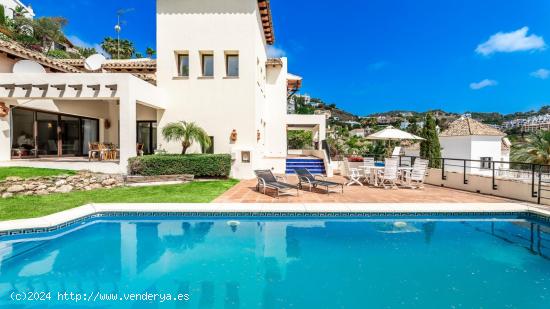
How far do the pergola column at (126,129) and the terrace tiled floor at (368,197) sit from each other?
17.5ft

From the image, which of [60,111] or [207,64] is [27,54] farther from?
[207,64]

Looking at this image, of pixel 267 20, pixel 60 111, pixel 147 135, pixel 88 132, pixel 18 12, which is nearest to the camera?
pixel 60 111

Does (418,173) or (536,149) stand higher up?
(536,149)

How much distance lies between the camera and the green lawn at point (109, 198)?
28.4ft

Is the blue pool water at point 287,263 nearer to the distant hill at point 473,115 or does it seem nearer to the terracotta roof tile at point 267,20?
the terracotta roof tile at point 267,20

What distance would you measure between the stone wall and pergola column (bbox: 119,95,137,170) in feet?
3.21

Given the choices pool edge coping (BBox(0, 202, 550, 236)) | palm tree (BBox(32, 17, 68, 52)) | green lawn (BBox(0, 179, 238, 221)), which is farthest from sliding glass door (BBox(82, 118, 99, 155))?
palm tree (BBox(32, 17, 68, 52))

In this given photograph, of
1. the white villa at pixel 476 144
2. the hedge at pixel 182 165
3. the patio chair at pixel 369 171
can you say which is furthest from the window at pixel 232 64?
the white villa at pixel 476 144

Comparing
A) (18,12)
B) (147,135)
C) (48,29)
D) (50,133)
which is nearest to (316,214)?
(147,135)

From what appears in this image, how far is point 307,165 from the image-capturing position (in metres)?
19.4

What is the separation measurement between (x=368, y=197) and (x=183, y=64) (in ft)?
41.8

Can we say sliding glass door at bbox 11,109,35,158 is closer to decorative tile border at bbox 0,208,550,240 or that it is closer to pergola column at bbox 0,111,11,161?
pergola column at bbox 0,111,11,161

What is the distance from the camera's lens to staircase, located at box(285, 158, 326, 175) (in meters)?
18.9

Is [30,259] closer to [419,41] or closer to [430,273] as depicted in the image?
Result: [430,273]
